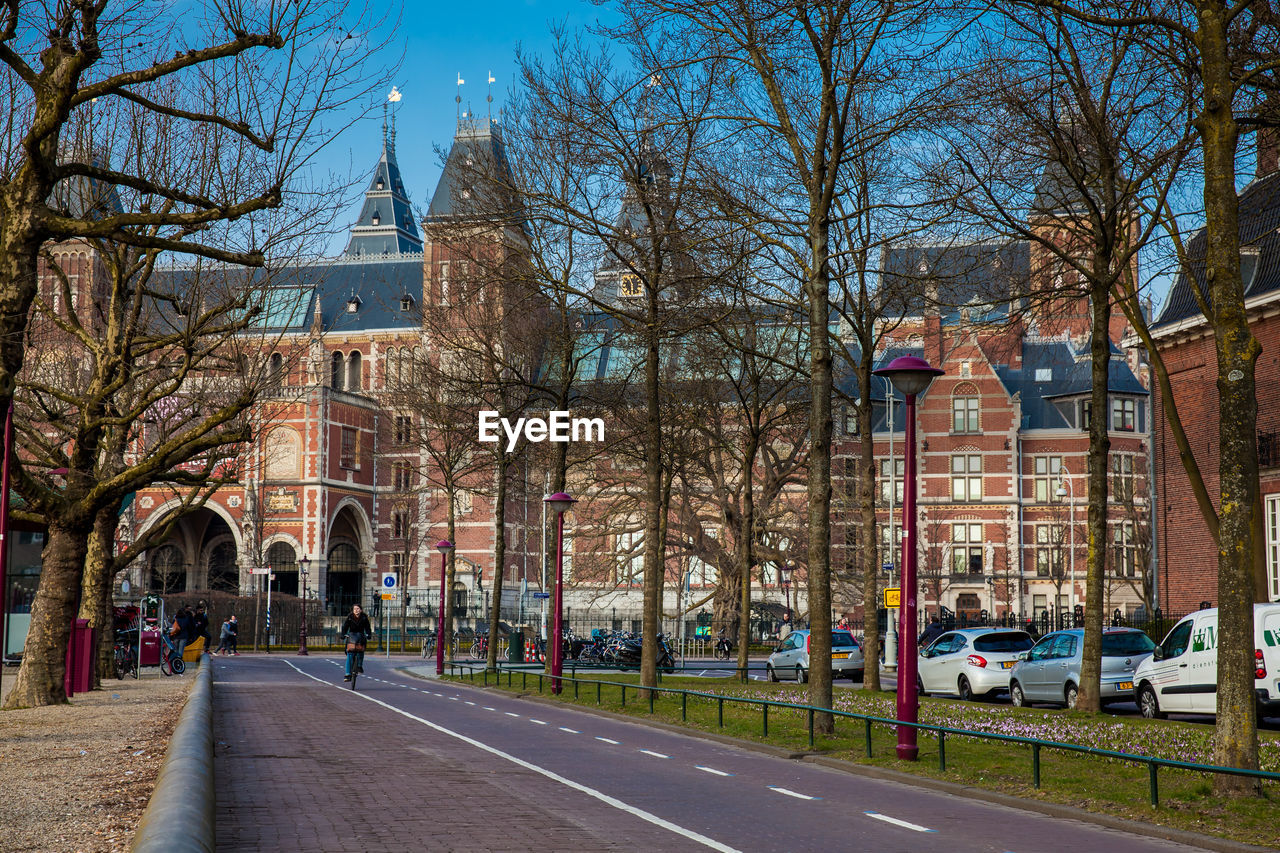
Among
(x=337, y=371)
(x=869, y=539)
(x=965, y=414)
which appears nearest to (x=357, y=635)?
(x=869, y=539)

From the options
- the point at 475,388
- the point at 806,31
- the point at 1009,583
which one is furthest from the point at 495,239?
the point at 1009,583

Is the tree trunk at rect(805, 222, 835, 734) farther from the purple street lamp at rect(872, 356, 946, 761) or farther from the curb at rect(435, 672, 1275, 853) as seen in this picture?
the purple street lamp at rect(872, 356, 946, 761)

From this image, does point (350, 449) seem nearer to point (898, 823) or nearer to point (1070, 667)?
point (1070, 667)

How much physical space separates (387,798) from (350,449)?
71896 millimetres

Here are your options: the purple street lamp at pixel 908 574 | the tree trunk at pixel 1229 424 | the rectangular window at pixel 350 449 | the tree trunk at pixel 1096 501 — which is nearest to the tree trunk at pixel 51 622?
the purple street lamp at pixel 908 574

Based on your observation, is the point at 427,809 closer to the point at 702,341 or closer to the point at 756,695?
the point at 756,695

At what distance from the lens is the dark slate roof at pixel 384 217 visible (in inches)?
3954

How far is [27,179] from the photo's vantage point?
38.0ft

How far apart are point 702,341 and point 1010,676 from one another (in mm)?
10028

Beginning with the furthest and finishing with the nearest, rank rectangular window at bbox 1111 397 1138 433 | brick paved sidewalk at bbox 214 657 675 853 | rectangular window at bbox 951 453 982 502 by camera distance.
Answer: rectangular window at bbox 951 453 982 502, rectangular window at bbox 1111 397 1138 433, brick paved sidewalk at bbox 214 657 675 853

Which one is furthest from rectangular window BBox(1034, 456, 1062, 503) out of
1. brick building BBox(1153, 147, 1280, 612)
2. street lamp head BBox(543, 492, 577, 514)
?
street lamp head BBox(543, 492, 577, 514)

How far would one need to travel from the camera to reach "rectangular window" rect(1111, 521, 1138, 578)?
223 feet

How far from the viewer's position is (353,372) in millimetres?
93125

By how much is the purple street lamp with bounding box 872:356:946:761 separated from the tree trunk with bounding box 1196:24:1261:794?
3.33m
